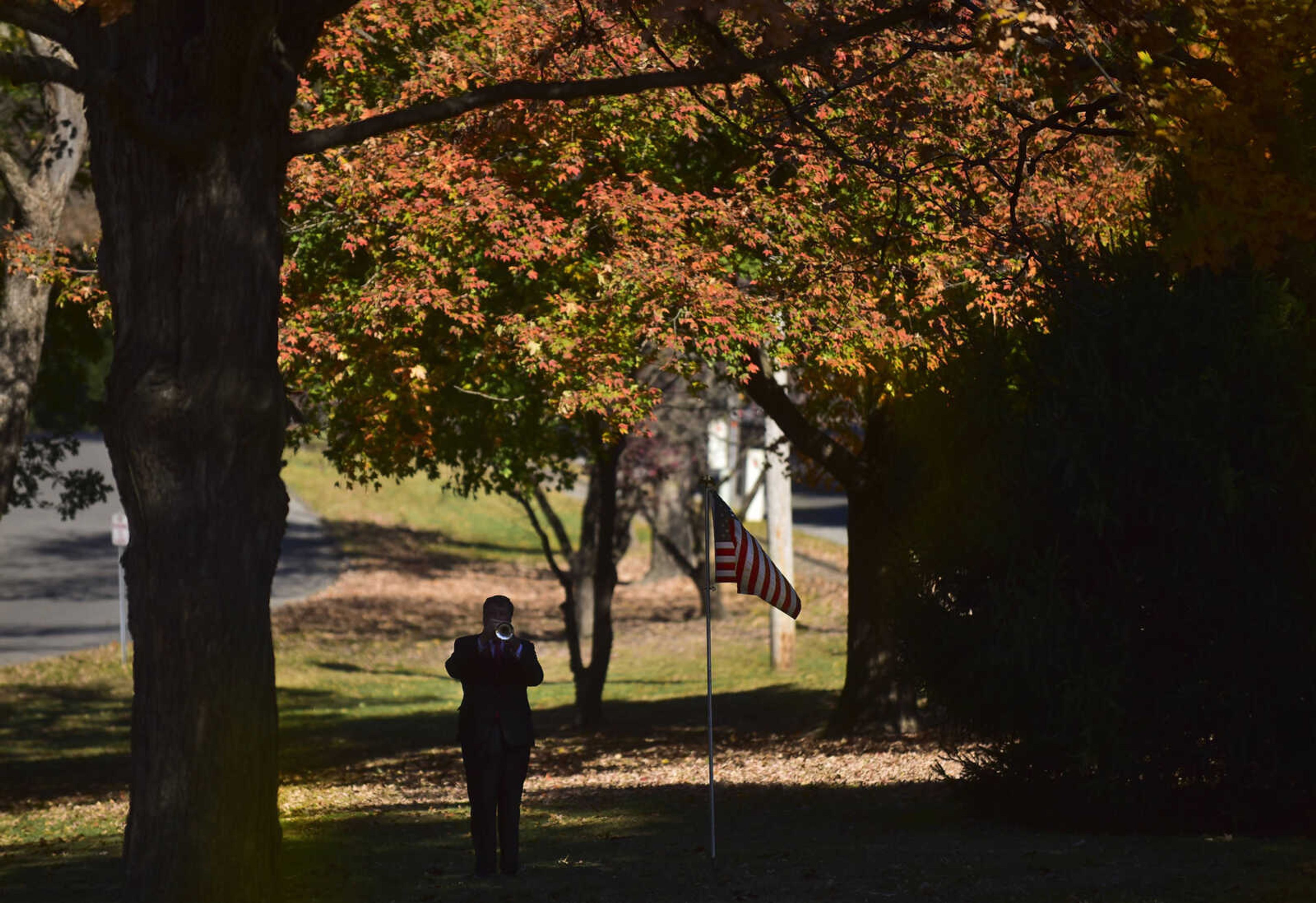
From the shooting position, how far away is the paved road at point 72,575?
32.3 metres

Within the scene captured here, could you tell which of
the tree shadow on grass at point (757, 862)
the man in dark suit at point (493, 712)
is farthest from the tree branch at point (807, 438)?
the man in dark suit at point (493, 712)

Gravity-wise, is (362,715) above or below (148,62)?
below

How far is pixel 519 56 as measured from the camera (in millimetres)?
14766

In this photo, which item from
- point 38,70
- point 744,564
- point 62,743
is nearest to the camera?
point 38,70

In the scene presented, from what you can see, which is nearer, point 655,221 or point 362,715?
point 655,221

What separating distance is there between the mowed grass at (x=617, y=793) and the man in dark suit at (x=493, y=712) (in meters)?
0.55

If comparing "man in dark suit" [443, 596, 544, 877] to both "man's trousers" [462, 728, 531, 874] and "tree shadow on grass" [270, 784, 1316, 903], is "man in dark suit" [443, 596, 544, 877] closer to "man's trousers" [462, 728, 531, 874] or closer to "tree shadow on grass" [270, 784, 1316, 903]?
"man's trousers" [462, 728, 531, 874]

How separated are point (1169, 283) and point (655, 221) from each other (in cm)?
518

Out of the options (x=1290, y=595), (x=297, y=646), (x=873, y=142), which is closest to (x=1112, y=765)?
(x=1290, y=595)

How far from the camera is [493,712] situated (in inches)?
368

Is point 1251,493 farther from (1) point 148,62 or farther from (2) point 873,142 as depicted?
(1) point 148,62

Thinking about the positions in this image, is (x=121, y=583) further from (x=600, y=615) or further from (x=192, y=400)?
(x=192, y=400)

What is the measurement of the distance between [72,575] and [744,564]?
115 feet

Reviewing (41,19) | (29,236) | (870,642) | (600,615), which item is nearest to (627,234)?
(870,642)
